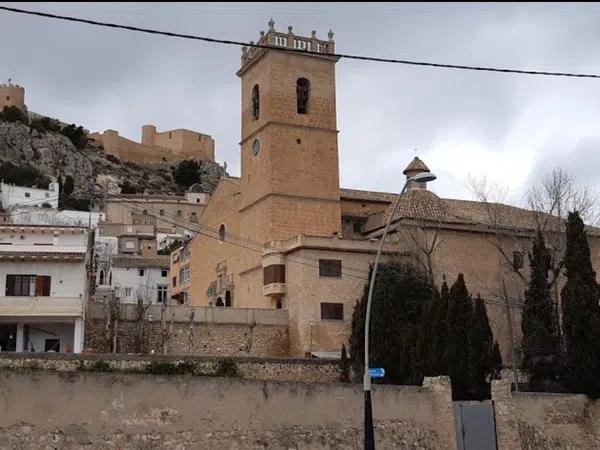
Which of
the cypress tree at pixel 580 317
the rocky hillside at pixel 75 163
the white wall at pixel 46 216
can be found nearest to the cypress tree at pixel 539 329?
the cypress tree at pixel 580 317

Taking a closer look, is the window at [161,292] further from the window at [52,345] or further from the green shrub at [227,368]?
the green shrub at [227,368]

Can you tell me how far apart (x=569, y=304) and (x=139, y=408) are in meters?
17.5

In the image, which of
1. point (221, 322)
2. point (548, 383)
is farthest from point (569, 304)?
point (221, 322)

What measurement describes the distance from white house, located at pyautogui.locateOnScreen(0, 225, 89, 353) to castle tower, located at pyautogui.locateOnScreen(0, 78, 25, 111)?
346 ft

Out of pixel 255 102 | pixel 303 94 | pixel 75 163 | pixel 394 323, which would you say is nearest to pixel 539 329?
pixel 394 323

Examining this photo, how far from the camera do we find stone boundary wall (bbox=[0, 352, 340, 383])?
34062 millimetres

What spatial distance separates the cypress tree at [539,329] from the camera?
3484cm

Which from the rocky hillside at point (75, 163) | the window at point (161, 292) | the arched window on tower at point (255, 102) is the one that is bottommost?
the window at point (161, 292)

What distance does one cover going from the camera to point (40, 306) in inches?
1620

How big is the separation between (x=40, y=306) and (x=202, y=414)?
2102 cm

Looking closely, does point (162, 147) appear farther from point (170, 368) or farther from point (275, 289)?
point (170, 368)

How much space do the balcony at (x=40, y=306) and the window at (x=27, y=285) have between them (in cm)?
41

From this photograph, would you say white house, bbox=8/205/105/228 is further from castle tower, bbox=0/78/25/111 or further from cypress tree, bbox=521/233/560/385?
cypress tree, bbox=521/233/560/385

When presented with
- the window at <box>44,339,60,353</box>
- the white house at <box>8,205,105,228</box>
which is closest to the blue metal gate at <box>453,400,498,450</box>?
the window at <box>44,339,60,353</box>
